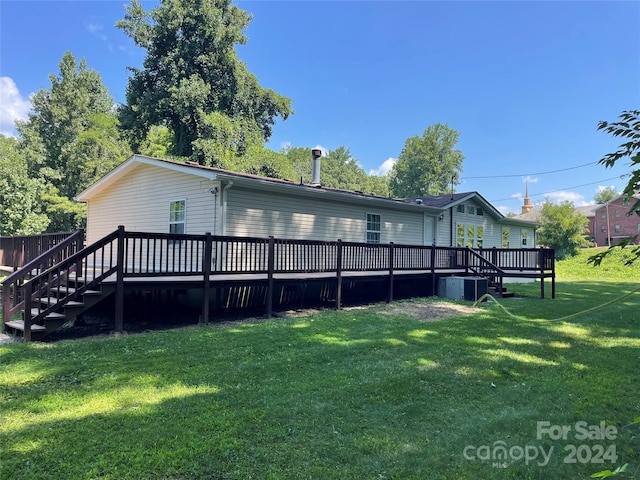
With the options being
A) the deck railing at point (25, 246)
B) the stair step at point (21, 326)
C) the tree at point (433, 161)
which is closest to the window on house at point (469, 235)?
the deck railing at point (25, 246)

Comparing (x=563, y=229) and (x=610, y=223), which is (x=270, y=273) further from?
(x=610, y=223)

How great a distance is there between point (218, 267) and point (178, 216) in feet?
8.84

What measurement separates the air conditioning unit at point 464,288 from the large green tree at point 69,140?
24.1m

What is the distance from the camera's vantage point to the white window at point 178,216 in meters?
10.8

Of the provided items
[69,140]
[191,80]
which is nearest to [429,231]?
[191,80]

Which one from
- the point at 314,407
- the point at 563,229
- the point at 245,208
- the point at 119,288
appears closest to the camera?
the point at 314,407

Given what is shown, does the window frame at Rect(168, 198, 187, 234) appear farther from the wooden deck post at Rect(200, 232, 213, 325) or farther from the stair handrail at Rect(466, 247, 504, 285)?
the stair handrail at Rect(466, 247, 504, 285)

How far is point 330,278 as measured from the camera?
9.19 meters

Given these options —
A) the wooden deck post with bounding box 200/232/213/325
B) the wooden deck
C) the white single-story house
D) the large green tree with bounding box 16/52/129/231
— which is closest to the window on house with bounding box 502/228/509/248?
the white single-story house

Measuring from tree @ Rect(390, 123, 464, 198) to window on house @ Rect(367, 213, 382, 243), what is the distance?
124 feet

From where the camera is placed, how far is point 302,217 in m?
11.3

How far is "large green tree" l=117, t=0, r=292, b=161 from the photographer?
2331 cm

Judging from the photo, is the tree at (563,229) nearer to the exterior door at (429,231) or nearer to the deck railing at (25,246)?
the exterior door at (429,231)

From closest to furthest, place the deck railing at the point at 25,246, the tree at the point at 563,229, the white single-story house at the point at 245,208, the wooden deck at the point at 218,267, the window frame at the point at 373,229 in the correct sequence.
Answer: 1. the wooden deck at the point at 218,267
2. the deck railing at the point at 25,246
3. the white single-story house at the point at 245,208
4. the window frame at the point at 373,229
5. the tree at the point at 563,229
